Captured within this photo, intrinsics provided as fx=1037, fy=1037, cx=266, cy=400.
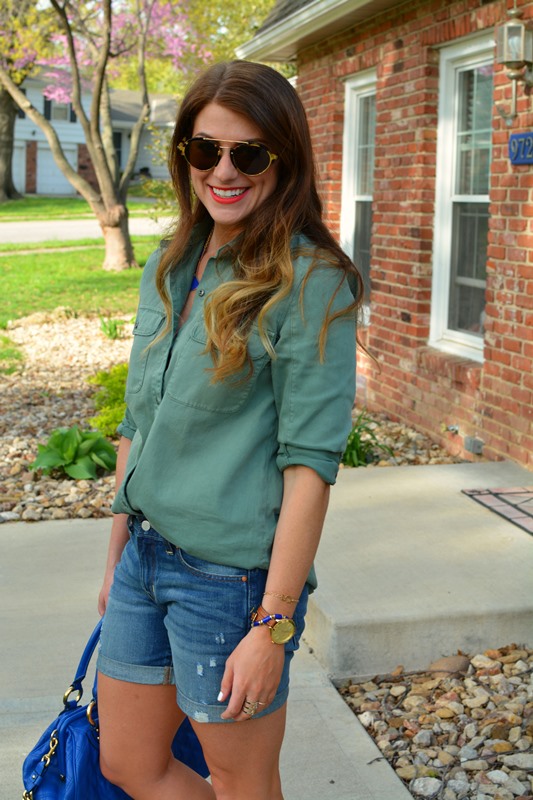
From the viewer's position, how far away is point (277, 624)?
6.26 feet

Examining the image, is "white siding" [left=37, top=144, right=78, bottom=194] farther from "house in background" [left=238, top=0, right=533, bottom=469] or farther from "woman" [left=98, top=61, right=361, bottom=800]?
"woman" [left=98, top=61, right=361, bottom=800]

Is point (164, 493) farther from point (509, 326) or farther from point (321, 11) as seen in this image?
point (321, 11)

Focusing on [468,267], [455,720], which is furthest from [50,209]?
[455,720]

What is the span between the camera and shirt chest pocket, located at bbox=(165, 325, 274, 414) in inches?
76.7

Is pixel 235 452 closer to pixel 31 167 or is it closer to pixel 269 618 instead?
pixel 269 618

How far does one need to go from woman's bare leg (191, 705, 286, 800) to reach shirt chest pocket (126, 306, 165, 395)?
696 millimetres

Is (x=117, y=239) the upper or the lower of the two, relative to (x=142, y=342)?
upper

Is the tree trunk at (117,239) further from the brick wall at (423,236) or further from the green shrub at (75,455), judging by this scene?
the green shrub at (75,455)

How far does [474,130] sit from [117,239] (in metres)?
12.0

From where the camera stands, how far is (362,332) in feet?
28.5

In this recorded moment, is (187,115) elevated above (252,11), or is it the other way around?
(252,11)

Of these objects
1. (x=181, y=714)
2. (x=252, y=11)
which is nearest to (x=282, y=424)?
(x=181, y=714)

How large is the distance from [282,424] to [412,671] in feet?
7.26

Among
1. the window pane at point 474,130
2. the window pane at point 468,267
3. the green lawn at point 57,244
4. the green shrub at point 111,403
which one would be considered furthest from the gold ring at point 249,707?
the green lawn at point 57,244
